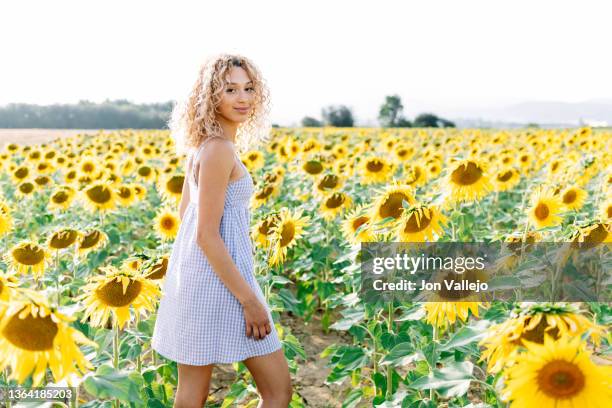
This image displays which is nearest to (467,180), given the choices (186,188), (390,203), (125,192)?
(390,203)

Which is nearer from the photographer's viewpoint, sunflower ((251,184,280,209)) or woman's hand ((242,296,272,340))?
woman's hand ((242,296,272,340))

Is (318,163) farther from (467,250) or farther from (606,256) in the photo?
(606,256)

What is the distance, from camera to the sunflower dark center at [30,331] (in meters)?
1.86

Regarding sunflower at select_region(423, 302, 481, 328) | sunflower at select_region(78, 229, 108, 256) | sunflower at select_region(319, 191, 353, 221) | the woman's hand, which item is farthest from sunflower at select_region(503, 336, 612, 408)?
sunflower at select_region(319, 191, 353, 221)

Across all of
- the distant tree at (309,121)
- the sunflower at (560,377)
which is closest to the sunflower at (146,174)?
the sunflower at (560,377)

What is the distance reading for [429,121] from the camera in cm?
5188

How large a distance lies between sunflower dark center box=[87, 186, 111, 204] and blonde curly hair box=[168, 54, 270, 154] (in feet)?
9.99

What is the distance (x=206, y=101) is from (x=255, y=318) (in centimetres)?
93

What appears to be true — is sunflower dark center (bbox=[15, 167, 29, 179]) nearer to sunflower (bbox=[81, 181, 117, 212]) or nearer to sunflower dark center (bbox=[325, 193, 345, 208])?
sunflower (bbox=[81, 181, 117, 212])

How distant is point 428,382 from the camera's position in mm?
2051

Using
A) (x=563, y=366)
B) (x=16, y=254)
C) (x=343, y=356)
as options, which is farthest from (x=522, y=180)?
(x=563, y=366)

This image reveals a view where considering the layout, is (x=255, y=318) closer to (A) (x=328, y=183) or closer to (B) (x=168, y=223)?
(B) (x=168, y=223)

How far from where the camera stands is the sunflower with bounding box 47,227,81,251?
13.1 feet

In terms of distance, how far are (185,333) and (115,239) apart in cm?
332
